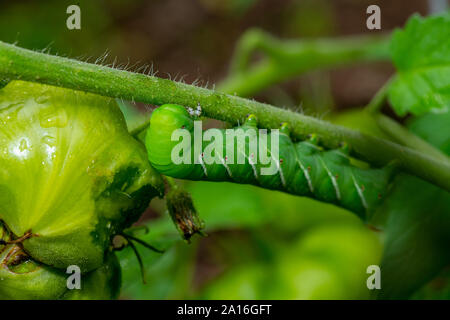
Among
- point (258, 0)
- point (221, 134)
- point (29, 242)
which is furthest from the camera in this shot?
point (258, 0)

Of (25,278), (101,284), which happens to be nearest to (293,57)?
(101,284)

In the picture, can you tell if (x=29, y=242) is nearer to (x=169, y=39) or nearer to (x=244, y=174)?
(x=244, y=174)

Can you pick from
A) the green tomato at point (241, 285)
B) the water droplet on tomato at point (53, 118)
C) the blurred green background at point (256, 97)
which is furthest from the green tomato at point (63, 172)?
the green tomato at point (241, 285)

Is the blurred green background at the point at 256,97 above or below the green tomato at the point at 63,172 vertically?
above

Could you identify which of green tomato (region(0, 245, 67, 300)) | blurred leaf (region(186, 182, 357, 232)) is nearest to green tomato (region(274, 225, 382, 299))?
blurred leaf (region(186, 182, 357, 232))

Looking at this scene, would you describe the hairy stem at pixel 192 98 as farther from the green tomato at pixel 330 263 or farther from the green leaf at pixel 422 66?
the green tomato at pixel 330 263

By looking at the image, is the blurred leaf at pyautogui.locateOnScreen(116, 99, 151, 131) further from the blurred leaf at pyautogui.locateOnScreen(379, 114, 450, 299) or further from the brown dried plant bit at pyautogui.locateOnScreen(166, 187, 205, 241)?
the blurred leaf at pyautogui.locateOnScreen(379, 114, 450, 299)
